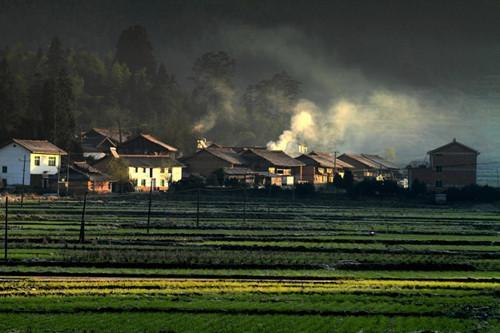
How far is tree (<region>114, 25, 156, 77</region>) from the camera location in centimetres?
15600

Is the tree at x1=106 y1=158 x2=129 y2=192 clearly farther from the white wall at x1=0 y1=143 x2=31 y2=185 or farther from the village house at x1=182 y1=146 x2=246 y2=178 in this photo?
the village house at x1=182 y1=146 x2=246 y2=178

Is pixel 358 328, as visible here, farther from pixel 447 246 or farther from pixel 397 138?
pixel 397 138

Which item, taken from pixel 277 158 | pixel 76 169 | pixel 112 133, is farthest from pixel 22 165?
pixel 112 133

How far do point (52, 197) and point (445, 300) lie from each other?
4998cm

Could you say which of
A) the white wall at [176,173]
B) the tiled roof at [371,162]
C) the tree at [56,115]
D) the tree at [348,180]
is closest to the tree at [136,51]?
the tiled roof at [371,162]

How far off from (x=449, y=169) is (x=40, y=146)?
Result: 32.3 meters


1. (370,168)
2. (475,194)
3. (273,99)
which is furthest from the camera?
(273,99)

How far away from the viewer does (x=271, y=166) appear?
93.2 meters

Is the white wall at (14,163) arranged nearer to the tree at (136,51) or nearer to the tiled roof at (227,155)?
the tiled roof at (227,155)

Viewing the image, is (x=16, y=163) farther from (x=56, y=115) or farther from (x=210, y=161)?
(x=210, y=161)

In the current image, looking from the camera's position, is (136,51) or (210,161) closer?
(210,161)

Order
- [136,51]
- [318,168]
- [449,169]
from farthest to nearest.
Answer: [136,51] < [318,168] < [449,169]

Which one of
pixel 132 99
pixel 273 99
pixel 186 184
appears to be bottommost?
pixel 186 184

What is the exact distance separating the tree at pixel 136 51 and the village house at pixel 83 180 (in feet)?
252
